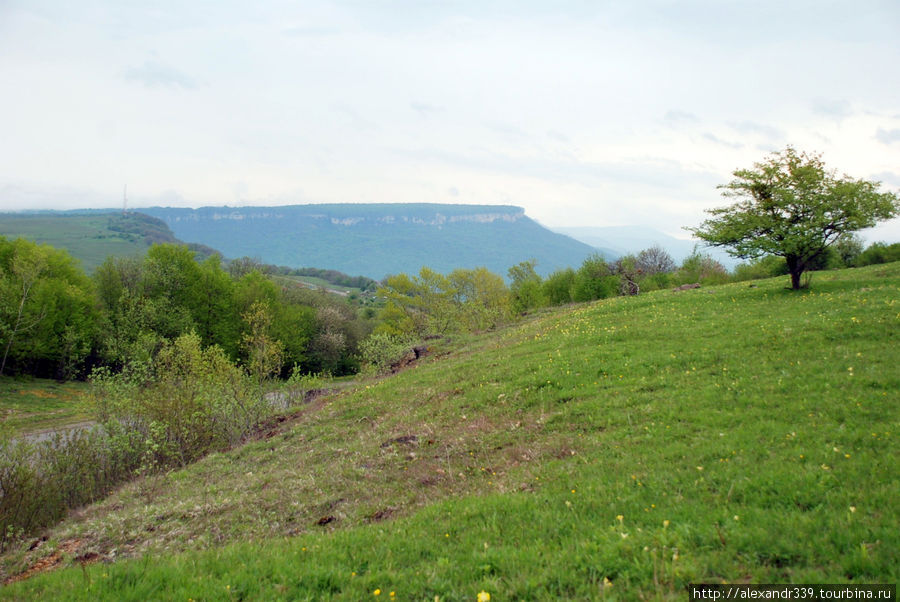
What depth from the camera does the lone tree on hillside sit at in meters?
25.5

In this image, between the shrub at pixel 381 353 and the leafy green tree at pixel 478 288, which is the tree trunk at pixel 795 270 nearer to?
the shrub at pixel 381 353

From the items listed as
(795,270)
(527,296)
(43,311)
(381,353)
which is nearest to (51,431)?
(43,311)

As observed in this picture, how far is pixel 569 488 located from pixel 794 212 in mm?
26461

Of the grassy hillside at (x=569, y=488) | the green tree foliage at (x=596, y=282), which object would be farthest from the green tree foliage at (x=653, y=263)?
the grassy hillside at (x=569, y=488)

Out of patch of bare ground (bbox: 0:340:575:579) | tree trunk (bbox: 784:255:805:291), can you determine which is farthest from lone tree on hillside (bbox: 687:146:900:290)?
patch of bare ground (bbox: 0:340:575:579)

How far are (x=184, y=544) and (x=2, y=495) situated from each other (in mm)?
14594

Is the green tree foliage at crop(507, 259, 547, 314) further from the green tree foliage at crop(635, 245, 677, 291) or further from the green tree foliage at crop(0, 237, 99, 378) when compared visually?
the green tree foliage at crop(0, 237, 99, 378)

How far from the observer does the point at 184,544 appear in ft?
36.0

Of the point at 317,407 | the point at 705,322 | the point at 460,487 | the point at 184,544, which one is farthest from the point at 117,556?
the point at 705,322

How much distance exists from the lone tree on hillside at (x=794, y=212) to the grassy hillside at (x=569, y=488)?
4.73m

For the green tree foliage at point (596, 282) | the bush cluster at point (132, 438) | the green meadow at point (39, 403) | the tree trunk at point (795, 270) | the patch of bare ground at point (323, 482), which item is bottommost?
the green meadow at point (39, 403)

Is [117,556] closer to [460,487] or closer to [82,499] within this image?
[460,487]

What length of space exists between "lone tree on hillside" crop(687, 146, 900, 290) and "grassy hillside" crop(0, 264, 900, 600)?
186 inches

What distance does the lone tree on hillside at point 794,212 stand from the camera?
25.5 m
